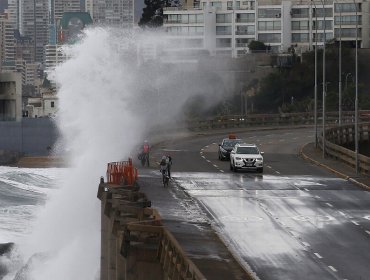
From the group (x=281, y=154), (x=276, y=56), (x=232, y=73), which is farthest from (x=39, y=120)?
(x=281, y=154)

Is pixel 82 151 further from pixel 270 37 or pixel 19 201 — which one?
pixel 270 37

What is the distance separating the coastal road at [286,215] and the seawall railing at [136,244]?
2.17m

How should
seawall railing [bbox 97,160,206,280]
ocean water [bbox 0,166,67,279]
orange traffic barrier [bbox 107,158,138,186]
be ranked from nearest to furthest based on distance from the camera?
seawall railing [bbox 97,160,206,280], orange traffic barrier [bbox 107,158,138,186], ocean water [bbox 0,166,67,279]

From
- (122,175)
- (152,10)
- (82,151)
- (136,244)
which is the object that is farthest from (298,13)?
(136,244)

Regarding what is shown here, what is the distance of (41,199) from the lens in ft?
316

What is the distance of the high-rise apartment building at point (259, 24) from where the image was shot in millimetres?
163000

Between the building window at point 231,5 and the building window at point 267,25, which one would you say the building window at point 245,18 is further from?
the building window at point 267,25

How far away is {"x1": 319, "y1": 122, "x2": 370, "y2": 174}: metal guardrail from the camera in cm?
5901

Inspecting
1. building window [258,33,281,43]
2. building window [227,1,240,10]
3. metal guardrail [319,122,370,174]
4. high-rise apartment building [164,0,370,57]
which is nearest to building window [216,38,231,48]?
high-rise apartment building [164,0,370,57]

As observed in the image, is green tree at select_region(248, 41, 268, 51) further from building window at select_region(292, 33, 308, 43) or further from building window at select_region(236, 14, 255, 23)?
building window at select_region(236, 14, 255, 23)

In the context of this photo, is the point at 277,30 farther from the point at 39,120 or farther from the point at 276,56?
the point at 39,120

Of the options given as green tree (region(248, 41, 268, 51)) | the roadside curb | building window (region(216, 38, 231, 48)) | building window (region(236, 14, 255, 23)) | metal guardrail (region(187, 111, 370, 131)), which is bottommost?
the roadside curb

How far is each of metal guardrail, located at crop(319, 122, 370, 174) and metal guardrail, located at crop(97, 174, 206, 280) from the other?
19.4 meters

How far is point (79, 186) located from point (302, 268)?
3031 cm
